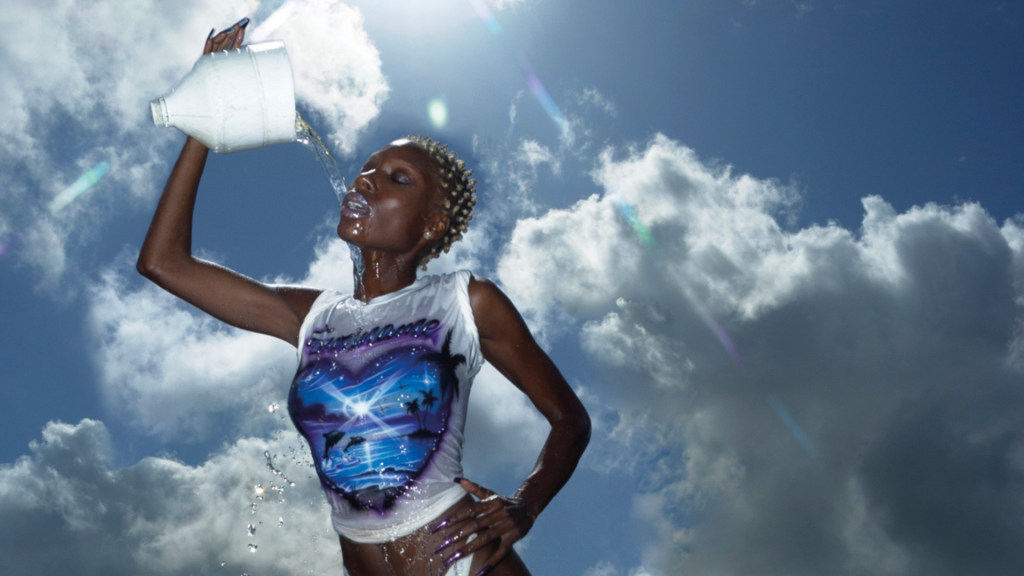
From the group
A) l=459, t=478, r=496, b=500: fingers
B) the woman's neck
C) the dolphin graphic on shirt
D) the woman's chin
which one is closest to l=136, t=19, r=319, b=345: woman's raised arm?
the woman's neck

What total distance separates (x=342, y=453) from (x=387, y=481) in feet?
0.80

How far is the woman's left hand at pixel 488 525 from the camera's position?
242 cm

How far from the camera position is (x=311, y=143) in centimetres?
390

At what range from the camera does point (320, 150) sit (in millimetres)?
3920

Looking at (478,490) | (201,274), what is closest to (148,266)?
(201,274)

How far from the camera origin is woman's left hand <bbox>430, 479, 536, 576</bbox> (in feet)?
7.95

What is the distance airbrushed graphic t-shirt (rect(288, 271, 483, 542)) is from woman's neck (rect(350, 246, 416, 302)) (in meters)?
0.15

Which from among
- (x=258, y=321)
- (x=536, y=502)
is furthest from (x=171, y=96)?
(x=536, y=502)

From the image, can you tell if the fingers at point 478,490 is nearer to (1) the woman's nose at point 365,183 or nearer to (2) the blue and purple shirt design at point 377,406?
(2) the blue and purple shirt design at point 377,406

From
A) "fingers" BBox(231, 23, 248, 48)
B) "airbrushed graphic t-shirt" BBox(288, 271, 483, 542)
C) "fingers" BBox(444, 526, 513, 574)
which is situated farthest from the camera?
"fingers" BBox(231, 23, 248, 48)

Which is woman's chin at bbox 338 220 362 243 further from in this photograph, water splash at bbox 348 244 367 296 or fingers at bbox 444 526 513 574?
fingers at bbox 444 526 513 574

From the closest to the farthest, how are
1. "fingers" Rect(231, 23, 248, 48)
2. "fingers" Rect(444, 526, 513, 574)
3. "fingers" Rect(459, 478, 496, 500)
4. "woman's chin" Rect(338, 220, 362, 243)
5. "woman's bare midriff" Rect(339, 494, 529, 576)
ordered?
"fingers" Rect(444, 526, 513, 574) → "fingers" Rect(459, 478, 496, 500) → "woman's bare midriff" Rect(339, 494, 529, 576) → "woman's chin" Rect(338, 220, 362, 243) → "fingers" Rect(231, 23, 248, 48)

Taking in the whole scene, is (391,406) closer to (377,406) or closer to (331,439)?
(377,406)

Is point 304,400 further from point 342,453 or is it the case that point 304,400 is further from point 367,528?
point 367,528
